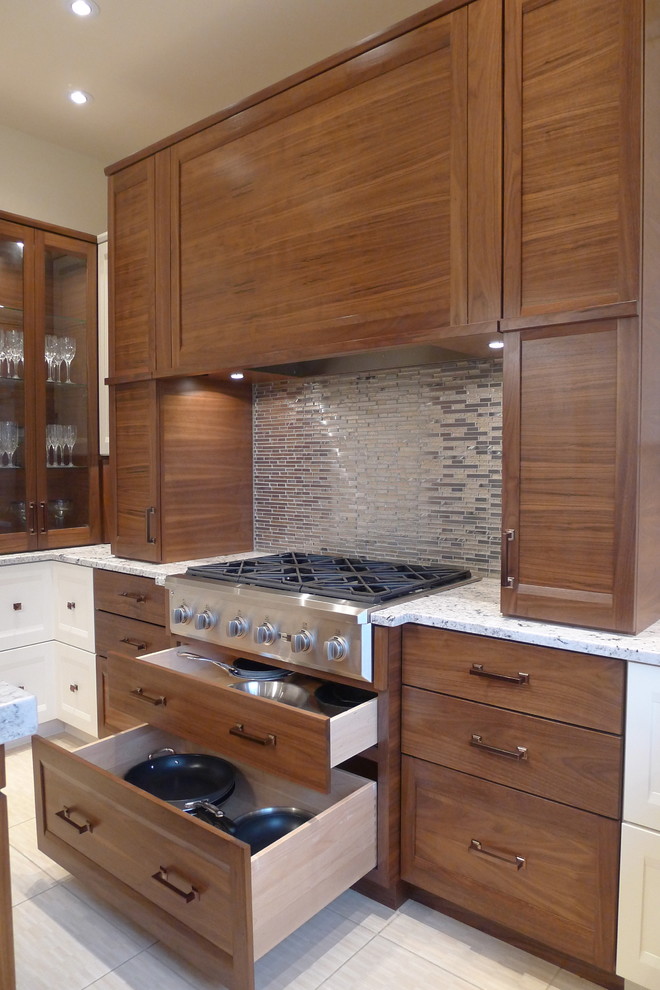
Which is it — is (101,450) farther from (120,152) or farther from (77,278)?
(120,152)

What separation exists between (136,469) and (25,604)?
2.49 ft

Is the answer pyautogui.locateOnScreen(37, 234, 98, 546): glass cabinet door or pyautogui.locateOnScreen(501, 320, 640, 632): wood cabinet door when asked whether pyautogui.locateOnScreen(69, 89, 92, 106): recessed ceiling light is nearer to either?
pyautogui.locateOnScreen(37, 234, 98, 546): glass cabinet door

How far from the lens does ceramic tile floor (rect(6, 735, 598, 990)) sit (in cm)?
149

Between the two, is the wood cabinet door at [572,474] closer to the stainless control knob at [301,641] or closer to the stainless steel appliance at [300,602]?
the stainless steel appliance at [300,602]

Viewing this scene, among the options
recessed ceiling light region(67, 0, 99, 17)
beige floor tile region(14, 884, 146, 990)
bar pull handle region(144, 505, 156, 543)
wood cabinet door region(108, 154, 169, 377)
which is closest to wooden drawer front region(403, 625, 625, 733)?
beige floor tile region(14, 884, 146, 990)

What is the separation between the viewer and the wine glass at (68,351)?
9.93 feet

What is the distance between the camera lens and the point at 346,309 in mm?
1954

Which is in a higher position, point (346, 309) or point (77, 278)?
point (77, 278)

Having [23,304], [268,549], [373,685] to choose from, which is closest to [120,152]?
[23,304]

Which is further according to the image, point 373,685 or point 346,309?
point 346,309

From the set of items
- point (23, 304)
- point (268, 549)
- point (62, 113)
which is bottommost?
point (268, 549)

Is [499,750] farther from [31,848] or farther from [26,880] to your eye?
[31,848]

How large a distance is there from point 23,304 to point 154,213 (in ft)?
2.70

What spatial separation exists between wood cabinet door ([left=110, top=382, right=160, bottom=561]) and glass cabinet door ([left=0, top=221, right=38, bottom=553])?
1.50 ft
